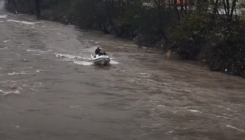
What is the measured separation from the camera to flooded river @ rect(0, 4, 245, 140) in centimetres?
1602

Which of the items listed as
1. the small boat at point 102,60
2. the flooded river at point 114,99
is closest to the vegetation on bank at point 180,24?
the flooded river at point 114,99

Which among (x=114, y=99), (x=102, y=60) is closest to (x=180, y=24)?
(x=102, y=60)

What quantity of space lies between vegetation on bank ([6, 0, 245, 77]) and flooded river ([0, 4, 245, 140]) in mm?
1629

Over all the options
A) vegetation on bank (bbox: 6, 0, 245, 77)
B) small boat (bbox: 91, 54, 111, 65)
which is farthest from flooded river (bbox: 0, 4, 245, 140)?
vegetation on bank (bbox: 6, 0, 245, 77)

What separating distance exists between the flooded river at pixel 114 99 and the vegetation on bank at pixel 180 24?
5.34 ft

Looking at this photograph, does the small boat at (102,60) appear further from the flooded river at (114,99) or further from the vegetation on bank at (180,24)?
the vegetation on bank at (180,24)

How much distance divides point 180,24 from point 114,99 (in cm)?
1417

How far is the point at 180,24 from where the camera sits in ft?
108

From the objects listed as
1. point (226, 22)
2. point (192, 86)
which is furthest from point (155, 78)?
point (226, 22)

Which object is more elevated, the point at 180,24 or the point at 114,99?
the point at 180,24

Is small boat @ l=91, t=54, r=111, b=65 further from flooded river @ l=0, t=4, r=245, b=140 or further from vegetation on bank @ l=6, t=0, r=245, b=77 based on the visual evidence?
vegetation on bank @ l=6, t=0, r=245, b=77

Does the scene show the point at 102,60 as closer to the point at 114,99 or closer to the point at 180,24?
the point at 180,24

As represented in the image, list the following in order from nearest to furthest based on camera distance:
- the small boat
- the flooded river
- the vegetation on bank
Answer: the flooded river → the small boat → the vegetation on bank

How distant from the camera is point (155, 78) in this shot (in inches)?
992
